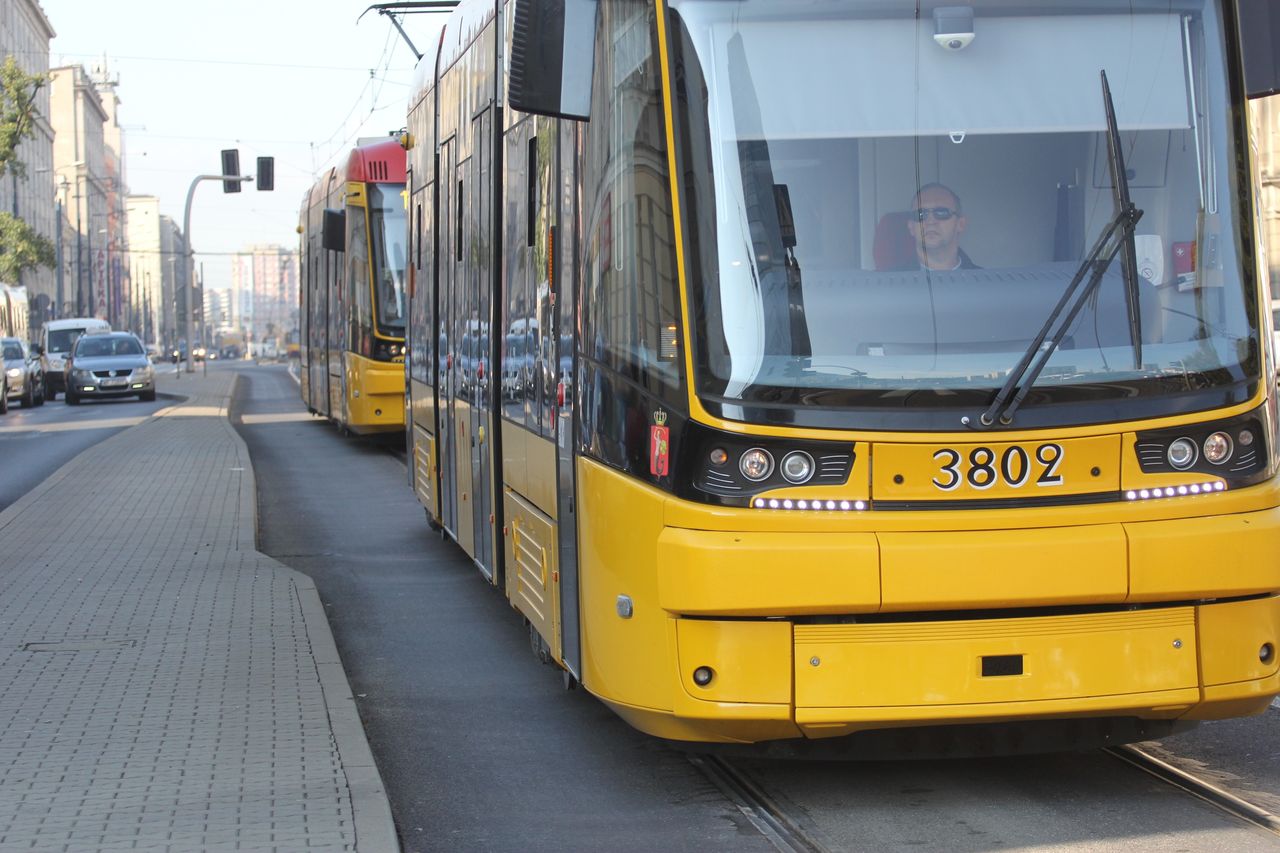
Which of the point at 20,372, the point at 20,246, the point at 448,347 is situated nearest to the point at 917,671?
the point at 448,347

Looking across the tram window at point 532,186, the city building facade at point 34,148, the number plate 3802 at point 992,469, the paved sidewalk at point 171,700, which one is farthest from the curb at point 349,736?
the city building facade at point 34,148

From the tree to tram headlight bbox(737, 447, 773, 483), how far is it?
46725 mm

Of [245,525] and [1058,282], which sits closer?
[1058,282]

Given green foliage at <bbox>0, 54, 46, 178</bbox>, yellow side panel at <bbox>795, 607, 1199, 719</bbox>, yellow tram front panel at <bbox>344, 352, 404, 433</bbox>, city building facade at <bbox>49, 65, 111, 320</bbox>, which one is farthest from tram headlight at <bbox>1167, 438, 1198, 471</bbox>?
city building facade at <bbox>49, 65, 111, 320</bbox>

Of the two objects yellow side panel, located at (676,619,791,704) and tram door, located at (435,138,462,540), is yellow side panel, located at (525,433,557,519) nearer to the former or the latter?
yellow side panel, located at (676,619,791,704)

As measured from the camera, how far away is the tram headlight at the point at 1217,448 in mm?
5551

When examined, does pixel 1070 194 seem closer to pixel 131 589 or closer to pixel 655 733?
pixel 655 733

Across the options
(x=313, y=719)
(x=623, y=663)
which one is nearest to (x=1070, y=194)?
(x=623, y=663)

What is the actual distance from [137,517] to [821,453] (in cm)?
1105

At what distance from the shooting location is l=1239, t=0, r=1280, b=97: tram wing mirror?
5938mm

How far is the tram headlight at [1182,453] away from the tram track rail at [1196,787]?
1.12 meters

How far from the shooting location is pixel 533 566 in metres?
A: 7.38

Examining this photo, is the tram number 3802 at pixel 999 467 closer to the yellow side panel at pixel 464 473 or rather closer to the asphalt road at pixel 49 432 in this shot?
the yellow side panel at pixel 464 473

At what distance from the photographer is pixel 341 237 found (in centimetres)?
2292
